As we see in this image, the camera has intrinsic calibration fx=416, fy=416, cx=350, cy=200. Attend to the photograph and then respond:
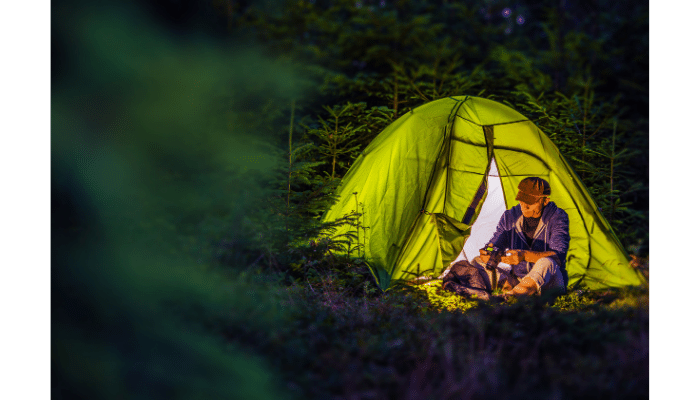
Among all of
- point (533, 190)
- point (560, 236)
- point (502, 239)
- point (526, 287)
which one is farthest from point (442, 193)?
point (526, 287)

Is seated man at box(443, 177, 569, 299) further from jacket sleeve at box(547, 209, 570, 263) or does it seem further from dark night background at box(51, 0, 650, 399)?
dark night background at box(51, 0, 650, 399)

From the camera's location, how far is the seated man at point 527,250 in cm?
398

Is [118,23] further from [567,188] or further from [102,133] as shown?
[567,188]

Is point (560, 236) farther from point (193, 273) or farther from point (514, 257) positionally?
point (193, 273)

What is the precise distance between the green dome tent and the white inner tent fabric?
268 millimetres

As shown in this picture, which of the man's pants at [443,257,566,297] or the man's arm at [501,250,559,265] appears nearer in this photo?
the man's arm at [501,250,559,265]

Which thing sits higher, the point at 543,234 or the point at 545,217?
the point at 545,217

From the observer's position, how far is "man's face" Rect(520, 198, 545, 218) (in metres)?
4.29

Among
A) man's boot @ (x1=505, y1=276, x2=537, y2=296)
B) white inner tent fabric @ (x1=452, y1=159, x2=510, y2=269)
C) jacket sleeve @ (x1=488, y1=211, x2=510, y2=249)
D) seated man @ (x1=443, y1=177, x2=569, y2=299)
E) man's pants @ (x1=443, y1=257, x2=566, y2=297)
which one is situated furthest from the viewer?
white inner tent fabric @ (x1=452, y1=159, x2=510, y2=269)

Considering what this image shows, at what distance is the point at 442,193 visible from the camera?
4945mm

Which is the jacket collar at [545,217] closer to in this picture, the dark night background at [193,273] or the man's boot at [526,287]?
the man's boot at [526,287]

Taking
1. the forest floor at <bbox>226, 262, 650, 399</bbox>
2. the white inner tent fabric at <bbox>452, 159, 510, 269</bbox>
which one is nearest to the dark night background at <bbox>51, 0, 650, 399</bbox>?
the forest floor at <bbox>226, 262, 650, 399</bbox>

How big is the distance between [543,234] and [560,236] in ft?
0.63

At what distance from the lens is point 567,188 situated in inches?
173
